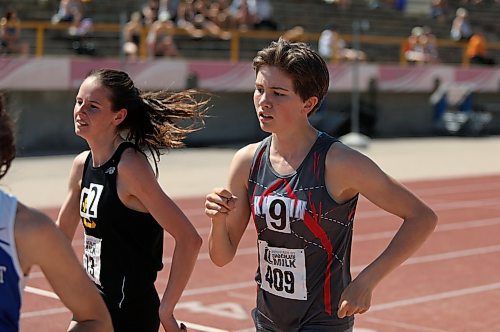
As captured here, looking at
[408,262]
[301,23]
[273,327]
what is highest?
[273,327]

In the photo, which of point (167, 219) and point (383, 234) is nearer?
point (167, 219)

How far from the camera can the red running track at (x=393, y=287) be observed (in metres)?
7.76

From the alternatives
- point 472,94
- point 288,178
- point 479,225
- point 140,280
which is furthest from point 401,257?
point 472,94

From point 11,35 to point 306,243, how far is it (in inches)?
690

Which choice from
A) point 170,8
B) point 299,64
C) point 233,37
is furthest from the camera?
point 233,37

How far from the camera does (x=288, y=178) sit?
427 cm

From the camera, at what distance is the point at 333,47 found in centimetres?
2642

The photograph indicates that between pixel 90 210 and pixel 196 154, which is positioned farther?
pixel 196 154

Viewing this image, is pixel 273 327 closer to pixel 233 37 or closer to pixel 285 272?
pixel 285 272

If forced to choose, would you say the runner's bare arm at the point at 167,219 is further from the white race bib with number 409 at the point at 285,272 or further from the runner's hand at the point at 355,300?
the runner's hand at the point at 355,300

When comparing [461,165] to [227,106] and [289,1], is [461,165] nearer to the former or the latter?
Answer: [227,106]

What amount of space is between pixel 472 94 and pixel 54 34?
12345mm

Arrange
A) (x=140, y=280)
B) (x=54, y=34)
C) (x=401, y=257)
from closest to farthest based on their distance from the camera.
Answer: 1. (x=401, y=257)
2. (x=140, y=280)
3. (x=54, y=34)

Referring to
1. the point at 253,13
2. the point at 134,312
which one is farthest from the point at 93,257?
the point at 253,13
